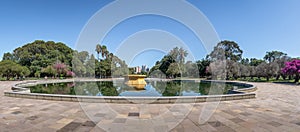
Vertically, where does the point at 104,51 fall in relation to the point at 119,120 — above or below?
above

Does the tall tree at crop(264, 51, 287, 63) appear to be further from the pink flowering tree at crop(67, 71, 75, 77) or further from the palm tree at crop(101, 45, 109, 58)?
the pink flowering tree at crop(67, 71, 75, 77)

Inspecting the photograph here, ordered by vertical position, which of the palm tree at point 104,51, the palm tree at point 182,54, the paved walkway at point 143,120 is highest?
the palm tree at point 104,51

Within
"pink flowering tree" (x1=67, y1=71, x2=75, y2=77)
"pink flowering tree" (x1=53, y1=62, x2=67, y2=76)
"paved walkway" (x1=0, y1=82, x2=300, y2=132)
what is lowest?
"paved walkway" (x1=0, y1=82, x2=300, y2=132)

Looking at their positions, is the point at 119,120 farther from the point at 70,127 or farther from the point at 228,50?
the point at 228,50

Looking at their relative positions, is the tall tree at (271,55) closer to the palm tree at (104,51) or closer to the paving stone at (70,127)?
the palm tree at (104,51)

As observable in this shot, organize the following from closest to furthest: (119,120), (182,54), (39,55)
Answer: (119,120) → (182,54) → (39,55)

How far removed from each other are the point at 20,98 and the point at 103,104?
4.94 m

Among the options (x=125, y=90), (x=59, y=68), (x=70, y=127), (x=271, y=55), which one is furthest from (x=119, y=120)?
(x=271, y=55)

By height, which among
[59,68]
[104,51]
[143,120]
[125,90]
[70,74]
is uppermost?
[104,51]

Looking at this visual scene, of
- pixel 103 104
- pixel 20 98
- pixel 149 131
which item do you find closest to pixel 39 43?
pixel 20 98

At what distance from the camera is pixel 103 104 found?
738 cm

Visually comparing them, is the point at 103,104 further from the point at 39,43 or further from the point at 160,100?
the point at 39,43

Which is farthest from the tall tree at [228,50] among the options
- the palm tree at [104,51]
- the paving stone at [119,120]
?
the paving stone at [119,120]

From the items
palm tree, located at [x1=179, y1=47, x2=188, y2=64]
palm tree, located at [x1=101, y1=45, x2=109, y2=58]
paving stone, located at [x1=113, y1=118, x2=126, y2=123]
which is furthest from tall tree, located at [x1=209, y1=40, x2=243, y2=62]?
paving stone, located at [x1=113, y1=118, x2=126, y2=123]
